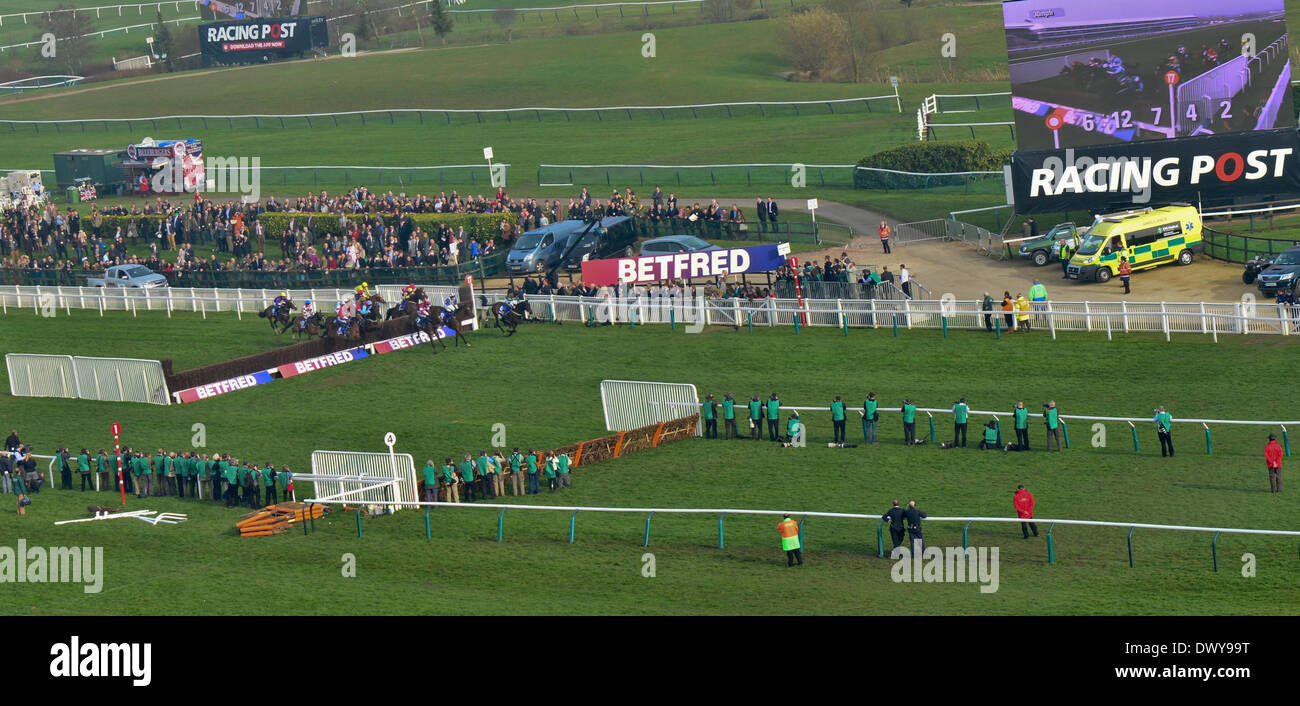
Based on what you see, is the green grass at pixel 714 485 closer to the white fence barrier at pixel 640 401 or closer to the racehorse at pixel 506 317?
the white fence barrier at pixel 640 401

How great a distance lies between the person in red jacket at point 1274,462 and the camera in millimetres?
27031

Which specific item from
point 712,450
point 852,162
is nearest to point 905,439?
point 712,450

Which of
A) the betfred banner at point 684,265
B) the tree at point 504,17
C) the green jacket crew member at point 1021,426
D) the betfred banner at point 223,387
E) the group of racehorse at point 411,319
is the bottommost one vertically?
the green jacket crew member at point 1021,426

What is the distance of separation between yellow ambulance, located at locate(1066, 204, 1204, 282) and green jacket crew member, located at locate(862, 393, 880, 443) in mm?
14636

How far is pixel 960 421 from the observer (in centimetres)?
3191

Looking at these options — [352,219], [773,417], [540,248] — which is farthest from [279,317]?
[773,417]

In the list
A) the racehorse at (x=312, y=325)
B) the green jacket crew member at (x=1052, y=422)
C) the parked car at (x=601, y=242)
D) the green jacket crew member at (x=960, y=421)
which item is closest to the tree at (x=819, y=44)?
the parked car at (x=601, y=242)

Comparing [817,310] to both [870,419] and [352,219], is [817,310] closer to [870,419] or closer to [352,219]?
[870,419]

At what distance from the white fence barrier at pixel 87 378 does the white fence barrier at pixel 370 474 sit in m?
10.6

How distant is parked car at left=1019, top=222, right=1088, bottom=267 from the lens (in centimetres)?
4719

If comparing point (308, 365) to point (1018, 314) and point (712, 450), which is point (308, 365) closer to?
point (712, 450)

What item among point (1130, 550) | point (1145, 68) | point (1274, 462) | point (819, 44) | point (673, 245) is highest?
point (819, 44)

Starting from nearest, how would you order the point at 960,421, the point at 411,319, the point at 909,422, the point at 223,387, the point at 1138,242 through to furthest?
the point at 960,421
the point at 909,422
the point at 223,387
the point at 411,319
the point at 1138,242

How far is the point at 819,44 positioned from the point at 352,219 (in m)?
39.2
